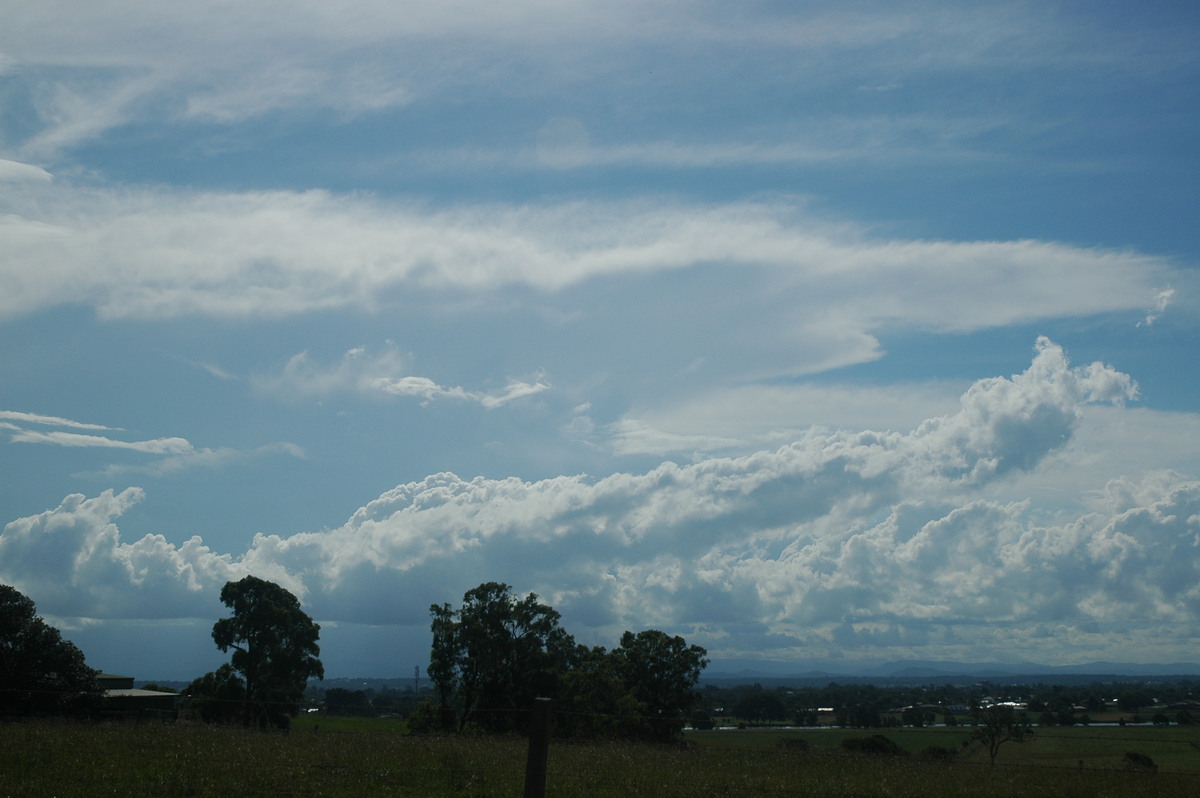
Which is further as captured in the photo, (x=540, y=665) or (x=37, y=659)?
(x=540, y=665)

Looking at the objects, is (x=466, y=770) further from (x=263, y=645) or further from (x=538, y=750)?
(x=263, y=645)

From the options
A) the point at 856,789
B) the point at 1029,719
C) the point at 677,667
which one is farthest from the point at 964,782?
the point at 677,667

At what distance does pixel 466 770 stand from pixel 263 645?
43.7m

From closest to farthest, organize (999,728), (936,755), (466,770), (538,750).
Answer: (538,750)
(466,770)
(936,755)
(999,728)

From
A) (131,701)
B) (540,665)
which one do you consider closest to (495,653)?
(540,665)

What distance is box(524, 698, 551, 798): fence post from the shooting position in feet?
30.1

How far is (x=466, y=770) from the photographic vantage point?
13.7m

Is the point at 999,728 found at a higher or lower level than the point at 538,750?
lower

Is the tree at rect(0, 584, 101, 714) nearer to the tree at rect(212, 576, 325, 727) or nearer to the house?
the house

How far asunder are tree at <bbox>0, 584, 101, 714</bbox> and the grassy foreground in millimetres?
11887

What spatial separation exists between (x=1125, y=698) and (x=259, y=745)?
2171 centimetres

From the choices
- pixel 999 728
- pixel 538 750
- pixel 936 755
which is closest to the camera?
pixel 538 750

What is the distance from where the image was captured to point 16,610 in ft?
Result: 101

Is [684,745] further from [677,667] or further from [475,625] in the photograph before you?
[475,625]
